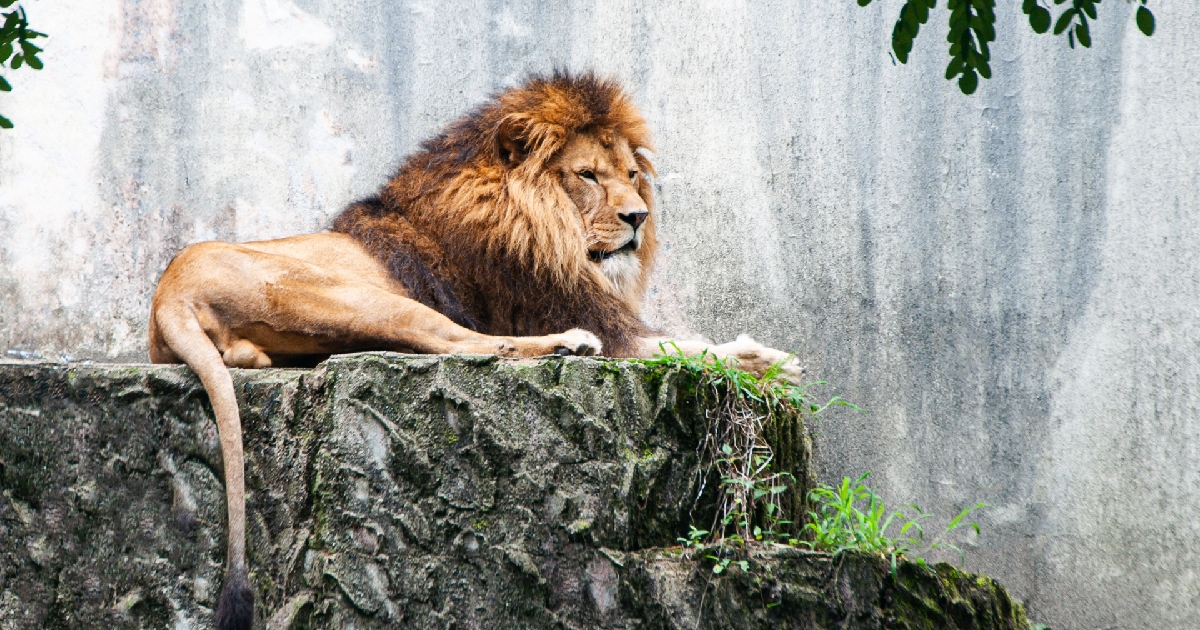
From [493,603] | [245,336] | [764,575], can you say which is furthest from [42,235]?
[764,575]

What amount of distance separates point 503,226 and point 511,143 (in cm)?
32

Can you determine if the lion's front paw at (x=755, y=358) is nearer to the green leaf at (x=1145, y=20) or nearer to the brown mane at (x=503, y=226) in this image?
the brown mane at (x=503, y=226)

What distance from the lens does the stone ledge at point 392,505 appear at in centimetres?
242

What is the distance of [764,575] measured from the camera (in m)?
2.51

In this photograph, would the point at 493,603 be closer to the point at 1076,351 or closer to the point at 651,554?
the point at 651,554

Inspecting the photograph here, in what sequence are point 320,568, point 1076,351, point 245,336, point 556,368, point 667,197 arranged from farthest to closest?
point 667,197
point 1076,351
point 245,336
point 556,368
point 320,568

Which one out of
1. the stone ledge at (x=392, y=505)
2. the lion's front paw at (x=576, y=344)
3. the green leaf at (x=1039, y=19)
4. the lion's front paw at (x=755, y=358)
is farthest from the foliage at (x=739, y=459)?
the green leaf at (x=1039, y=19)

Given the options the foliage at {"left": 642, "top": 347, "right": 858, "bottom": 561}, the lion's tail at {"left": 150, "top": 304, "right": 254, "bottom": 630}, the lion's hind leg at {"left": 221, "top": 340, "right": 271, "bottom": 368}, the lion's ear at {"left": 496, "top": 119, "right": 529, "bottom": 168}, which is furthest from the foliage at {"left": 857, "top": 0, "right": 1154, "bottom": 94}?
the lion's hind leg at {"left": 221, "top": 340, "right": 271, "bottom": 368}

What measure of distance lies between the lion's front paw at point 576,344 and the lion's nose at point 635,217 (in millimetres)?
525

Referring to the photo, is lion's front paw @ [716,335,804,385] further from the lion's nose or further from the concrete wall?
the concrete wall

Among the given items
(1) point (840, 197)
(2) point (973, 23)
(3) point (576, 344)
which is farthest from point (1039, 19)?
(1) point (840, 197)

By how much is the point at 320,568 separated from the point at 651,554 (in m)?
0.74

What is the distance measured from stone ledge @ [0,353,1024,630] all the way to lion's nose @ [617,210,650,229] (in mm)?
798

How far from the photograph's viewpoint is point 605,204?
338cm
